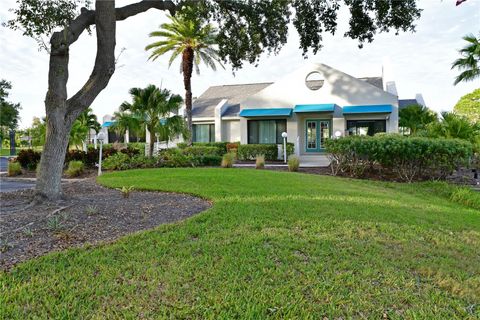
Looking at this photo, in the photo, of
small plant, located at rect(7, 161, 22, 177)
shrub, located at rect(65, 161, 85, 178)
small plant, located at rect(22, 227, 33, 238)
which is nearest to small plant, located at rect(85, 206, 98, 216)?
small plant, located at rect(22, 227, 33, 238)

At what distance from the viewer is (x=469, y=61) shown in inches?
735

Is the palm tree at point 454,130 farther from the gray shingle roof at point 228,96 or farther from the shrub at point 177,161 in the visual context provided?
the gray shingle roof at point 228,96

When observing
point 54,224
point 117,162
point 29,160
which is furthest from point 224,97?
point 54,224

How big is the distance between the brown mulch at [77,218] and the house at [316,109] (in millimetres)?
15646

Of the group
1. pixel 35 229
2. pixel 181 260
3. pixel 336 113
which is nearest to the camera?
pixel 181 260

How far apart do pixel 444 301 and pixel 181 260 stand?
8.95 ft

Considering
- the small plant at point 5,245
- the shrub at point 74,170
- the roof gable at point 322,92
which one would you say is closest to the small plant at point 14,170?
the shrub at point 74,170

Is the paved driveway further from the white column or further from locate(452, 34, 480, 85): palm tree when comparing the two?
locate(452, 34, 480, 85): palm tree

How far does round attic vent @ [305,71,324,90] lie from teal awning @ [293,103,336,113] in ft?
4.16

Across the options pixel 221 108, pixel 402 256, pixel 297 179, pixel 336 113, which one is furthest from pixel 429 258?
pixel 221 108

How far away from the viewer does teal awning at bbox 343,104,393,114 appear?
69.1 ft

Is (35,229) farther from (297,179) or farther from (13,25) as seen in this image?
(297,179)

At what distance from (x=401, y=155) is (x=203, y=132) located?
17.8m

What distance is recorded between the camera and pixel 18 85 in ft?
39.6
